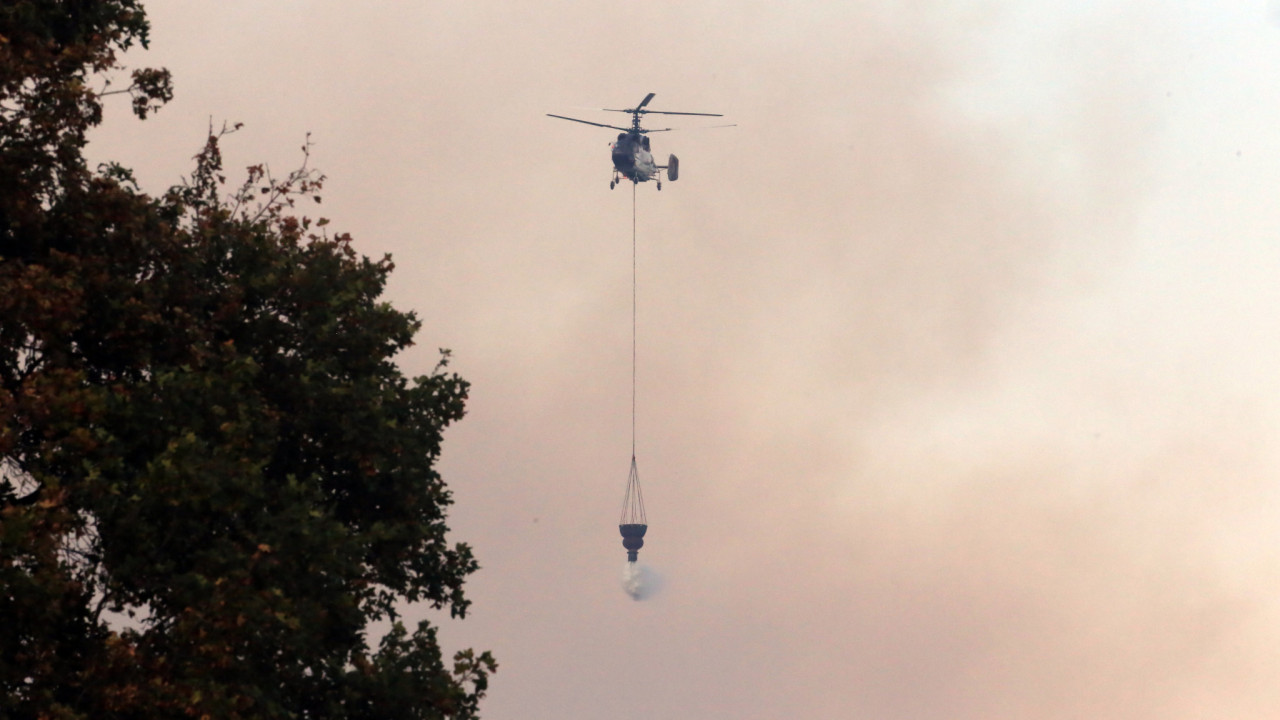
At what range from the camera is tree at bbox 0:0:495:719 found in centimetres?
2334

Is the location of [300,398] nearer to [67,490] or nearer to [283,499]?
[283,499]

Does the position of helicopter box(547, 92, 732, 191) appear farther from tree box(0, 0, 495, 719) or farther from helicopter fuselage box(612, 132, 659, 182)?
tree box(0, 0, 495, 719)

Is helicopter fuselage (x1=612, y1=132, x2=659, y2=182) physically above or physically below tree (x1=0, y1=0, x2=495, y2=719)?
above

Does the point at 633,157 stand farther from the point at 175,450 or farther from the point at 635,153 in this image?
the point at 175,450

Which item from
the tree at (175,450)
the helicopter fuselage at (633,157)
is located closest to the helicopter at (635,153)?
the helicopter fuselage at (633,157)

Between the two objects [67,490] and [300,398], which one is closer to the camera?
[67,490]

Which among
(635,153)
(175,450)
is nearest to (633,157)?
(635,153)

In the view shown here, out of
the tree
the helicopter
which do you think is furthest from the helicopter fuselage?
the tree

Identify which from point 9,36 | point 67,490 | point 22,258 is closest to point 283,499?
point 67,490

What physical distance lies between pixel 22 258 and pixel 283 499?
489cm

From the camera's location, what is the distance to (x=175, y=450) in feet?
76.4

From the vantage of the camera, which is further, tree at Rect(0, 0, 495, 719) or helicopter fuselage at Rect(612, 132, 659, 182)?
helicopter fuselage at Rect(612, 132, 659, 182)

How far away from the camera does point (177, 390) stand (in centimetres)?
2431

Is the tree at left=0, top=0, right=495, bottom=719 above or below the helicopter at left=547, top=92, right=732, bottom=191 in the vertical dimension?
below
